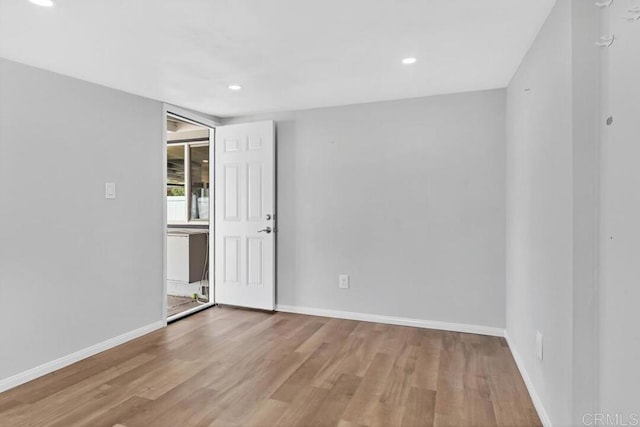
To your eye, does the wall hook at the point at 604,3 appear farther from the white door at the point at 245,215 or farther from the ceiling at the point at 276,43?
the white door at the point at 245,215

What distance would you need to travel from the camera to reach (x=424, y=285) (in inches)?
136

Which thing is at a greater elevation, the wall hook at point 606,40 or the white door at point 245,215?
the wall hook at point 606,40

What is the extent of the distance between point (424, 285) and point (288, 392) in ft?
5.71

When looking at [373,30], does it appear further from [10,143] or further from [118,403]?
[118,403]

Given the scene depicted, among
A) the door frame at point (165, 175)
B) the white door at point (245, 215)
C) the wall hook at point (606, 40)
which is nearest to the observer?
the wall hook at point (606, 40)

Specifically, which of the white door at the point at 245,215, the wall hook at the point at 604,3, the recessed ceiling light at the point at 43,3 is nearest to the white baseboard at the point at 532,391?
the wall hook at the point at 604,3

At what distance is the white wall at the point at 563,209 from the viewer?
4.89 ft

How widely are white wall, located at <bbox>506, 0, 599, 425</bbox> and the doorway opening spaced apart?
12.6ft

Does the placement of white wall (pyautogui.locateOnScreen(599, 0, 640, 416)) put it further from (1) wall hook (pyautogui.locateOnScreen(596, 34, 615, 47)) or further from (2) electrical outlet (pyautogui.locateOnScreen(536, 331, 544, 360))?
(2) electrical outlet (pyautogui.locateOnScreen(536, 331, 544, 360))

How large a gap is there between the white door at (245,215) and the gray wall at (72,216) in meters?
0.83

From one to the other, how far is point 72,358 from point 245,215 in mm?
2028

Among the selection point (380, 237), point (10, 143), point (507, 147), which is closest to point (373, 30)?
point (507, 147)

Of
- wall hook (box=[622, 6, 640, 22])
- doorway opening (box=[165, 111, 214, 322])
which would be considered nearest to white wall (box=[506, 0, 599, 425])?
wall hook (box=[622, 6, 640, 22])

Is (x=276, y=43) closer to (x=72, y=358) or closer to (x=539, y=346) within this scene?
(x=539, y=346)
